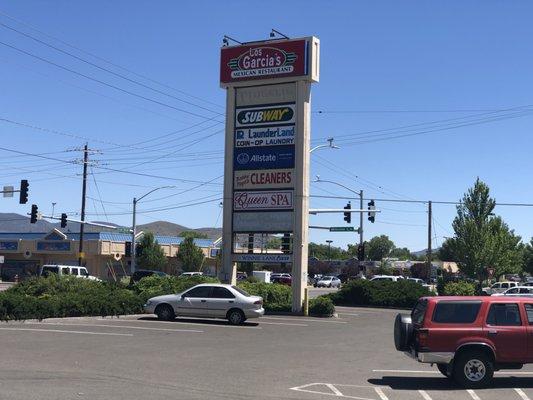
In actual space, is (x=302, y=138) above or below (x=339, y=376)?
A: above

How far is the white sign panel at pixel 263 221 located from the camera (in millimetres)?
31391

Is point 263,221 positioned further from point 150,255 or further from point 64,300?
point 150,255

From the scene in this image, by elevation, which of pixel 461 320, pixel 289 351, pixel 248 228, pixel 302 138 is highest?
pixel 302 138

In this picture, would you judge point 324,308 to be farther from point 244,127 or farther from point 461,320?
point 461,320

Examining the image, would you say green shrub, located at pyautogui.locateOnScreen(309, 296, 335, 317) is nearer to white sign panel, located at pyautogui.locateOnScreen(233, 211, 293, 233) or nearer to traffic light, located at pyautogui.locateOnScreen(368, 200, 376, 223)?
white sign panel, located at pyautogui.locateOnScreen(233, 211, 293, 233)

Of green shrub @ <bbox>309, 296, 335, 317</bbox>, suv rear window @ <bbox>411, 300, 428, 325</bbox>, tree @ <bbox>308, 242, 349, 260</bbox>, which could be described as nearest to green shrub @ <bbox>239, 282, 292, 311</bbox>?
green shrub @ <bbox>309, 296, 335, 317</bbox>

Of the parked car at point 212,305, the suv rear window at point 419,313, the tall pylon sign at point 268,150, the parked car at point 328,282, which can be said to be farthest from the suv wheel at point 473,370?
the parked car at point 328,282

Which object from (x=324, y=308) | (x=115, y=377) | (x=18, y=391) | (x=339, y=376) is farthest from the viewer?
(x=324, y=308)

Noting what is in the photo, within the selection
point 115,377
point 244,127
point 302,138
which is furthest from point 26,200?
point 115,377

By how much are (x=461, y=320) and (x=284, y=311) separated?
66.3ft

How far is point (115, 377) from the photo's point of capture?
12117 millimetres

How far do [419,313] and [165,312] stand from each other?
14.6 meters

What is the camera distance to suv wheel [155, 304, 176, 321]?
25719mm

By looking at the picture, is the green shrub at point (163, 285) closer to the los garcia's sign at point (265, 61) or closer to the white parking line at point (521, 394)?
the los garcia's sign at point (265, 61)
